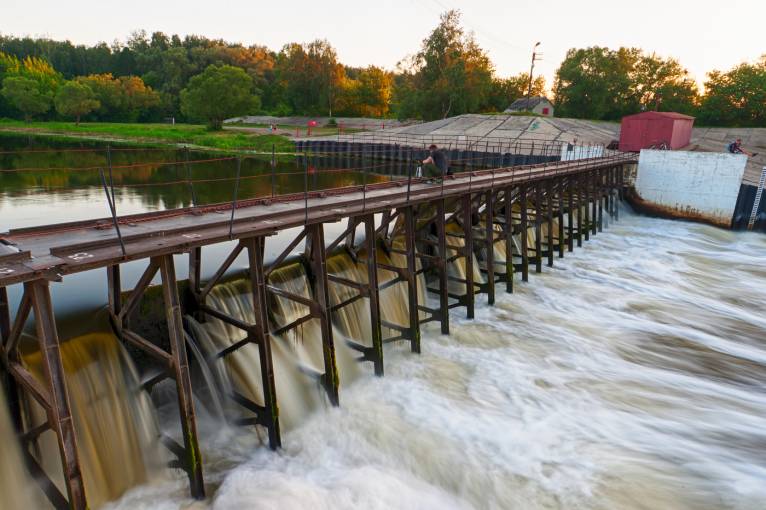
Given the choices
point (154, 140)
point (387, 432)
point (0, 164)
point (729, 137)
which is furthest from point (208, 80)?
point (387, 432)

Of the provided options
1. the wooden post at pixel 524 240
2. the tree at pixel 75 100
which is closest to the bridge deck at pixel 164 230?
the wooden post at pixel 524 240

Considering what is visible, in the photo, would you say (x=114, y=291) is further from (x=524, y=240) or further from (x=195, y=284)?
(x=524, y=240)

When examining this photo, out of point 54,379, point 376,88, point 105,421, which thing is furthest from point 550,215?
point 376,88

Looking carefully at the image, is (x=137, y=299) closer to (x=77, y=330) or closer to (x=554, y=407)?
(x=77, y=330)

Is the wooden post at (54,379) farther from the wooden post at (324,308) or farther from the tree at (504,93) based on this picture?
the tree at (504,93)

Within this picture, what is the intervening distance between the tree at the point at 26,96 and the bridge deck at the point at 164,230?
253ft

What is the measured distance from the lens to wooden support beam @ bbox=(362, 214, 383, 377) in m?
10.6

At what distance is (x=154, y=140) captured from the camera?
171 ft

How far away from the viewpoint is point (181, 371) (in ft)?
23.4

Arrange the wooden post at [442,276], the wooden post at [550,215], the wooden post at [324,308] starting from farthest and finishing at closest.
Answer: the wooden post at [550,215] < the wooden post at [442,276] < the wooden post at [324,308]

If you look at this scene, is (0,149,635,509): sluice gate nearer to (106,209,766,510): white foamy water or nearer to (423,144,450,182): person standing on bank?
(423,144,450,182): person standing on bank

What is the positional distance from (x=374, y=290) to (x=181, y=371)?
4.63 meters

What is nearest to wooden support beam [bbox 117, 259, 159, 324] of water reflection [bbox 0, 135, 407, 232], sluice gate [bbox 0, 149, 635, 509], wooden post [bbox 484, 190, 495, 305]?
sluice gate [bbox 0, 149, 635, 509]

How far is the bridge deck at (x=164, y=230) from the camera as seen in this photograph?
19.8ft
